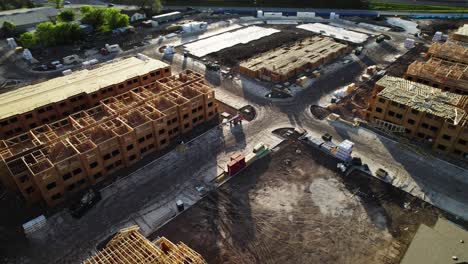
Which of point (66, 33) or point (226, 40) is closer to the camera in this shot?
point (66, 33)

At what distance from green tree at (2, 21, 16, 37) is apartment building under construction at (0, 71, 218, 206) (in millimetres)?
76259

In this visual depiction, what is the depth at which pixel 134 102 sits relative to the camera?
6600cm

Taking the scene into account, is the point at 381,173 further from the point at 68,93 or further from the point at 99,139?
the point at 68,93

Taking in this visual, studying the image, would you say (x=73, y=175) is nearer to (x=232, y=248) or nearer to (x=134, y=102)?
(x=134, y=102)

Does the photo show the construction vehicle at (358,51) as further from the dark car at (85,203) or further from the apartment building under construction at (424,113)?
the dark car at (85,203)

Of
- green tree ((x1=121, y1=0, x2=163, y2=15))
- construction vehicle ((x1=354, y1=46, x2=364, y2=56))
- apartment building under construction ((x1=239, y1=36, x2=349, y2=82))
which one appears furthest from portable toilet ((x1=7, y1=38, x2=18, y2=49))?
construction vehicle ((x1=354, y1=46, x2=364, y2=56))

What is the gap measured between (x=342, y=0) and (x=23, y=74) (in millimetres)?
135892

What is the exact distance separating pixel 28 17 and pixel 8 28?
11.3 meters

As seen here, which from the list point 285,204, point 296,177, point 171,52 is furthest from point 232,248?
point 171,52

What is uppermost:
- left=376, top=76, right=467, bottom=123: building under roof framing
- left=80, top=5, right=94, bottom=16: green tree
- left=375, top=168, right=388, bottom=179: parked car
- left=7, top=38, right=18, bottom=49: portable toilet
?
left=80, top=5, right=94, bottom=16: green tree

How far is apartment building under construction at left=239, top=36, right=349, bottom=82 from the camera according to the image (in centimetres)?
8875

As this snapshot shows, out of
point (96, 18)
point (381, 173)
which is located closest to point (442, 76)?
point (381, 173)

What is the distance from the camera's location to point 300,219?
5041 centimetres

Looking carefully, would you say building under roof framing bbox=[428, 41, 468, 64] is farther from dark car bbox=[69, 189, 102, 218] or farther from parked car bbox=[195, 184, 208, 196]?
dark car bbox=[69, 189, 102, 218]
